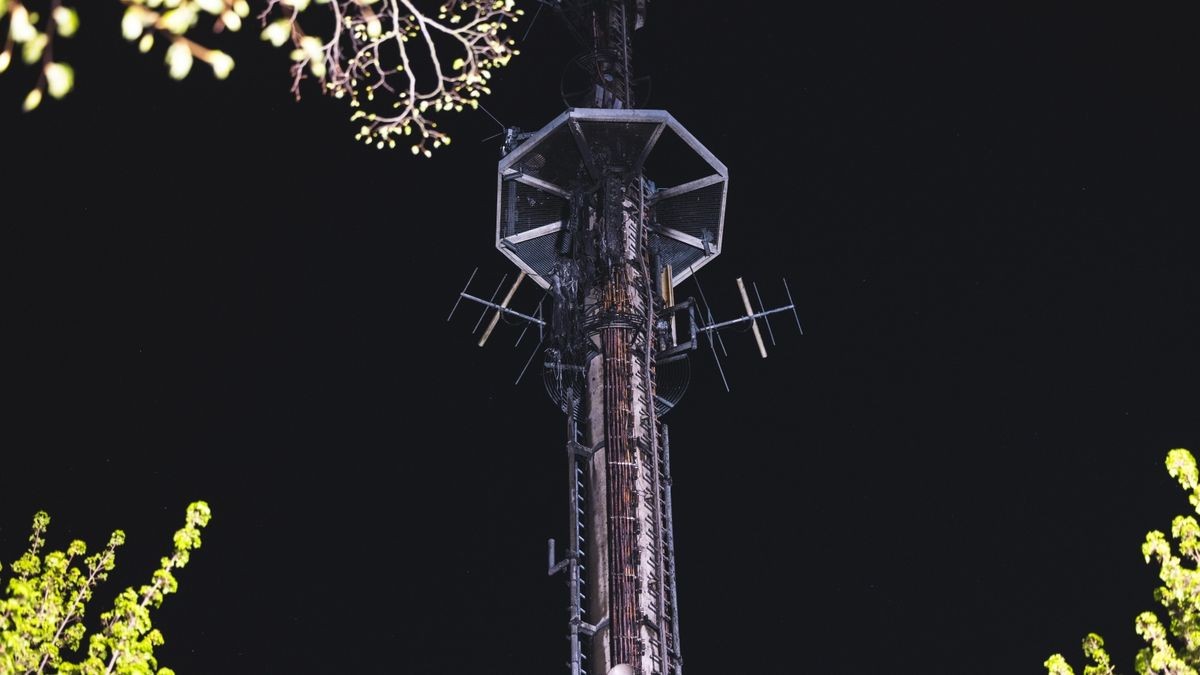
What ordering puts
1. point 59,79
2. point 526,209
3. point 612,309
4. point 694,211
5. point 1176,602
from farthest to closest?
point 694,211, point 526,209, point 612,309, point 1176,602, point 59,79

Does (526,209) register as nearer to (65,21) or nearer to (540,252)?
(540,252)

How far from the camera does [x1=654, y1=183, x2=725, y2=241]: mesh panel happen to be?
2966cm

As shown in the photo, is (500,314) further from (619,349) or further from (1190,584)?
(1190,584)

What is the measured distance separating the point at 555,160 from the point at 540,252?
2657 millimetres

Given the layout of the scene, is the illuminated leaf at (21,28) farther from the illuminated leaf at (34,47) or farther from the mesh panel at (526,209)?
the mesh panel at (526,209)

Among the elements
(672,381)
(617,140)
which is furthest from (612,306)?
(617,140)

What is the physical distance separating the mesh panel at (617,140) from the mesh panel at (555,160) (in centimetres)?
45

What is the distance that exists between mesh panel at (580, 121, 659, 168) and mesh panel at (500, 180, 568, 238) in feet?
6.73

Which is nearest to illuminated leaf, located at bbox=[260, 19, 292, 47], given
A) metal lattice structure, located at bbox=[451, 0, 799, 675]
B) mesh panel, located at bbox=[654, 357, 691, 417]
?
metal lattice structure, located at bbox=[451, 0, 799, 675]

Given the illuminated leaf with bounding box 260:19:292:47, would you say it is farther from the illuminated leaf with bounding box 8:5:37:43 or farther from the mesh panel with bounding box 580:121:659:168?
the mesh panel with bounding box 580:121:659:168

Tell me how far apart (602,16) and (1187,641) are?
21.2 meters

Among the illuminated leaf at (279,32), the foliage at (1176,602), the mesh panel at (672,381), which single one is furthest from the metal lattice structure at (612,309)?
the illuminated leaf at (279,32)

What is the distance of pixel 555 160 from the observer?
28688mm

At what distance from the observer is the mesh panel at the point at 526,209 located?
29.5m
